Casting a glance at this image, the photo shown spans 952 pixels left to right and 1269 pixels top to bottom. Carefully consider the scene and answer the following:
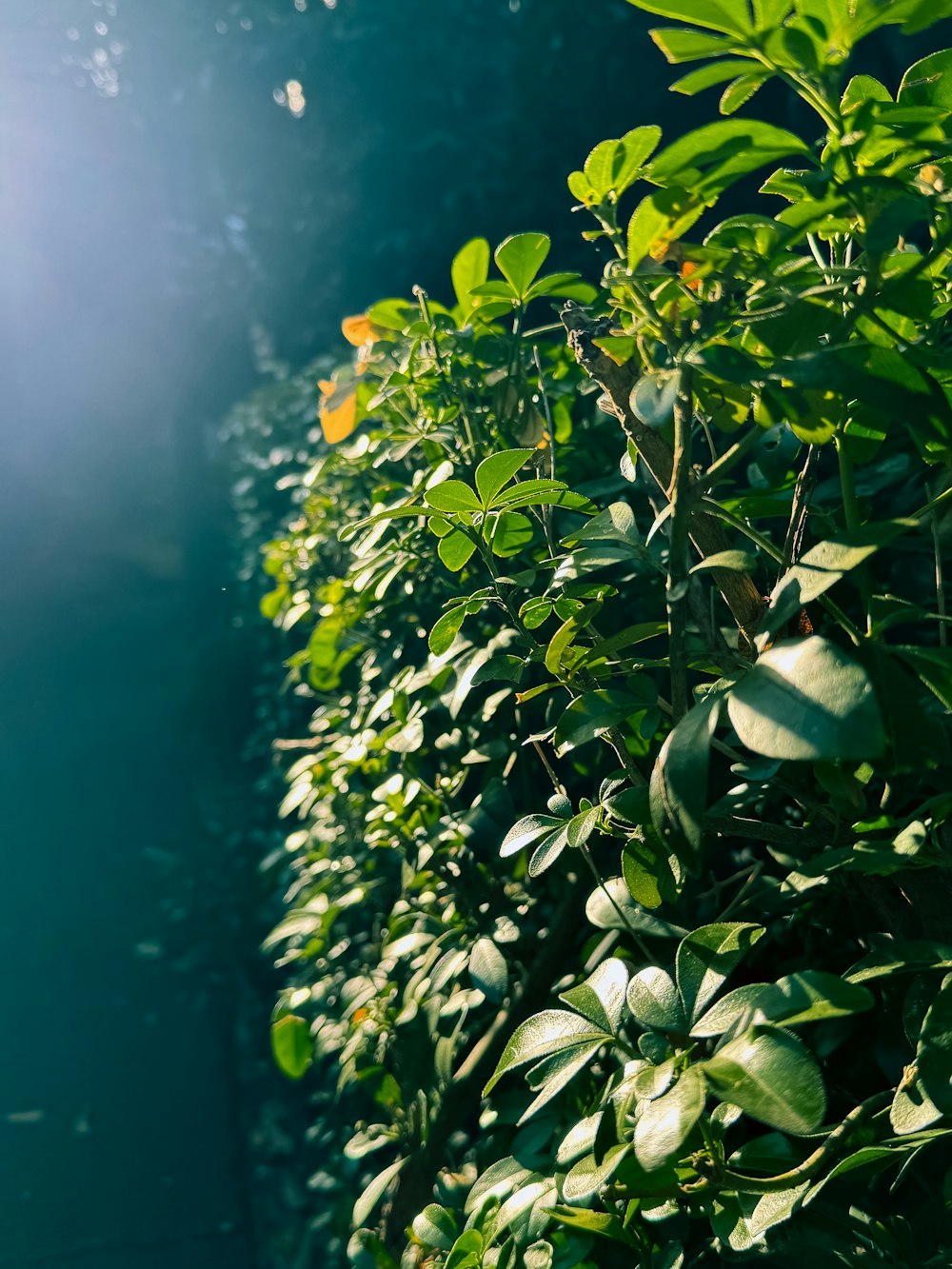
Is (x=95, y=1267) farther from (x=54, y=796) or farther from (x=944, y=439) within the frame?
(x=944, y=439)

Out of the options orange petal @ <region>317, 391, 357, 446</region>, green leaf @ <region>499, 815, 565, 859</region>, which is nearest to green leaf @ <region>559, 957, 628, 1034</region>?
green leaf @ <region>499, 815, 565, 859</region>

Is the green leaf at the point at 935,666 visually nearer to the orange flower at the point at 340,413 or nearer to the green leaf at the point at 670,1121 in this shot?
the green leaf at the point at 670,1121

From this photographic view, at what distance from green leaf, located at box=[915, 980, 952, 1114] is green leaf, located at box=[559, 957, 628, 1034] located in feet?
0.60

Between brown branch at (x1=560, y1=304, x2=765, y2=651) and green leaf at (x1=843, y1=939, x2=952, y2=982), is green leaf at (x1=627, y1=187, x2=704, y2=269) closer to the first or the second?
brown branch at (x1=560, y1=304, x2=765, y2=651)

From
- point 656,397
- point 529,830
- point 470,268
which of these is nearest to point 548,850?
point 529,830

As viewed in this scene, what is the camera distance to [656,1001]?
584 millimetres

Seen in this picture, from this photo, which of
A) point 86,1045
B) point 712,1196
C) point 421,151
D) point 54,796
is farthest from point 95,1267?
point 421,151

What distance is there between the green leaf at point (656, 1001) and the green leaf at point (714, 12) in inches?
21.3

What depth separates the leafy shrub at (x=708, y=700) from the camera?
46cm

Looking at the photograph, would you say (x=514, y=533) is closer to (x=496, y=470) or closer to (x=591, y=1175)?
(x=496, y=470)

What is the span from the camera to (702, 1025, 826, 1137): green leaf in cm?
43

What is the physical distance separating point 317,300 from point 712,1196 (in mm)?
3552

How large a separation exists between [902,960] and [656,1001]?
0.51 ft

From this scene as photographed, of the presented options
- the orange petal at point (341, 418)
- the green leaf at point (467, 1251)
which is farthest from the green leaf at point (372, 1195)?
the orange petal at point (341, 418)
